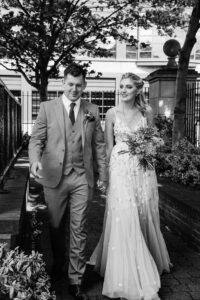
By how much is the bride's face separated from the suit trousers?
1.01 meters

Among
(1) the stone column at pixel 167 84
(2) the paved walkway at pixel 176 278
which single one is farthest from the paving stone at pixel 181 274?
(1) the stone column at pixel 167 84

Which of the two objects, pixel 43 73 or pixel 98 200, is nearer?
pixel 98 200

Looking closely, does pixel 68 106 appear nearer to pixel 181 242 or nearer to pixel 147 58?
pixel 181 242

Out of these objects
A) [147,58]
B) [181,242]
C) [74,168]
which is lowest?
[181,242]

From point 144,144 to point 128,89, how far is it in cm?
61

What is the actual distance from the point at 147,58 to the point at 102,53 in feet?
67.4

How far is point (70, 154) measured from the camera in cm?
461

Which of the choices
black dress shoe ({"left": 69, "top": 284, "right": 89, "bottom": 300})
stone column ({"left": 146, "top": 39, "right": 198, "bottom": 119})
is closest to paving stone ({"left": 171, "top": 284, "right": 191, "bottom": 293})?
black dress shoe ({"left": 69, "top": 284, "right": 89, "bottom": 300})

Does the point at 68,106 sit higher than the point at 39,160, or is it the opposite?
the point at 68,106

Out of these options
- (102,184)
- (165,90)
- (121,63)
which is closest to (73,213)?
(102,184)

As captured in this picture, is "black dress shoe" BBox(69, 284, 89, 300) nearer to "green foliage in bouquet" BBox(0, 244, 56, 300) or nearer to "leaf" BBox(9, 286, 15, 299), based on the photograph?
"green foliage in bouquet" BBox(0, 244, 56, 300)

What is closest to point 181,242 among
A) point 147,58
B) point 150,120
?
point 150,120

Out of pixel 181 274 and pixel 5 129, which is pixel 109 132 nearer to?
pixel 181 274

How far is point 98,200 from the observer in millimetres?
10211
